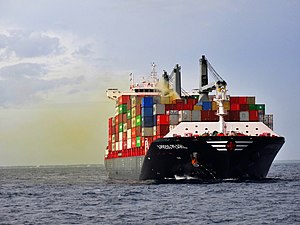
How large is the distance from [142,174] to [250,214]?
106 ft

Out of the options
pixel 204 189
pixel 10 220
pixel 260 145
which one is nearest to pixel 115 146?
pixel 260 145

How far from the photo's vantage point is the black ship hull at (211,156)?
57.8 meters

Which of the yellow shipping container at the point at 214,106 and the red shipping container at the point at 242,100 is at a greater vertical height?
the red shipping container at the point at 242,100

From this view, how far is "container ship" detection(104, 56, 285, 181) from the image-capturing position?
58281mm

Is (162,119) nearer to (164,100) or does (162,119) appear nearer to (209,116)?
(209,116)

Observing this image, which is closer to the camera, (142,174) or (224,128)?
(224,128)

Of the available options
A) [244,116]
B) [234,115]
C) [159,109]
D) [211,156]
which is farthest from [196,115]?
[211,156]

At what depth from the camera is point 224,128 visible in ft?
202

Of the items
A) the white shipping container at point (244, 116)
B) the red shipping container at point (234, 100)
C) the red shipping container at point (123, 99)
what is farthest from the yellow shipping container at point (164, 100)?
the red shipping container at point (123, 99)

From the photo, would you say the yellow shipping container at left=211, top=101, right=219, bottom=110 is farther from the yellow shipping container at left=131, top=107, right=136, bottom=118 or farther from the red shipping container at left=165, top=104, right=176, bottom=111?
the yellow shipping container at left=131, top=107, right=136, bottom=118

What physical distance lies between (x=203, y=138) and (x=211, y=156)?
5.81 ft

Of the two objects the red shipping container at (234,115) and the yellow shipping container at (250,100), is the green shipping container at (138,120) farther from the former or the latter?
the yellow shipping container at (250,100)

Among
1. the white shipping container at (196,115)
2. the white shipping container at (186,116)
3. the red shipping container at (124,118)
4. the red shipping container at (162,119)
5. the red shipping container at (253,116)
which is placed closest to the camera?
the white shipping container at (186,116)

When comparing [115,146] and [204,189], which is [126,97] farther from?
[204,189]
